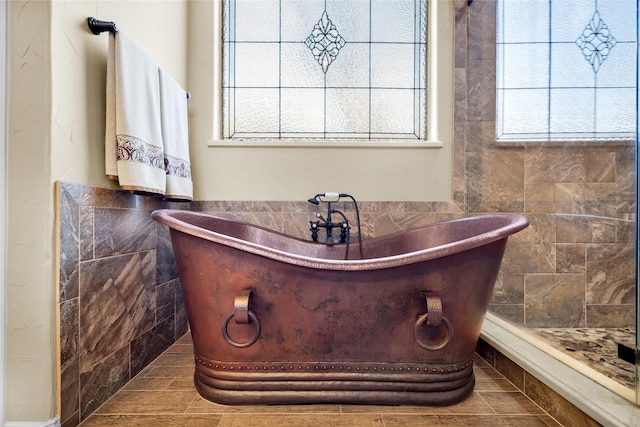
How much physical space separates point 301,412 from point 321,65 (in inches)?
74.6

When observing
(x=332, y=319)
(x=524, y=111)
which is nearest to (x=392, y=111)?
(x=524, y=111)

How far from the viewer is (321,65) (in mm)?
2168

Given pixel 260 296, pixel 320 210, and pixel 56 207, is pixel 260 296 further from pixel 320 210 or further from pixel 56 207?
pixel 320 210

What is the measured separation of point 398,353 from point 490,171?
135cm

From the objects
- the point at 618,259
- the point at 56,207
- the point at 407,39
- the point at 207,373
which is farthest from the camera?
the point at 407,39

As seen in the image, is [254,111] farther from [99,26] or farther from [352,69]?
[99,26]

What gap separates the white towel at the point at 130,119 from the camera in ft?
4.04

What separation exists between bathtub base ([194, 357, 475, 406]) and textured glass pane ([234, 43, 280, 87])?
1664mm

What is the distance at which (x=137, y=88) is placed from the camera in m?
1.33

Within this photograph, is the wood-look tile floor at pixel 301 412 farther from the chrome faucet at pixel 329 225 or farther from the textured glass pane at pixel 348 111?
the textured glass pane at pixel 348 111

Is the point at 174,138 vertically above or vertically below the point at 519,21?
below

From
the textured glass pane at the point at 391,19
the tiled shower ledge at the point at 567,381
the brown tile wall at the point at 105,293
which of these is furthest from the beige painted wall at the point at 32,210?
the textured glass pane at the point at 391,19

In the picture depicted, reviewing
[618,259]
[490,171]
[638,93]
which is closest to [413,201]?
[490,171]

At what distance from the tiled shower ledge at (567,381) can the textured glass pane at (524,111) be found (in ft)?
3.84
